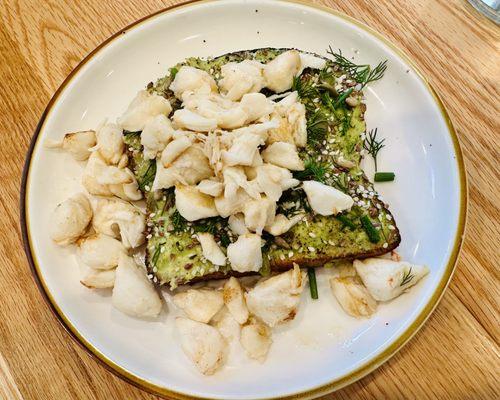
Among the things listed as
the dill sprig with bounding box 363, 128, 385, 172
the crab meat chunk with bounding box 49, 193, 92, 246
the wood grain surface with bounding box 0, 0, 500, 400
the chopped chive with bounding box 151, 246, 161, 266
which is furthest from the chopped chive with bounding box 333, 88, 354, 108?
the crab meat chunk with bounding box 49, 193, 92, 246

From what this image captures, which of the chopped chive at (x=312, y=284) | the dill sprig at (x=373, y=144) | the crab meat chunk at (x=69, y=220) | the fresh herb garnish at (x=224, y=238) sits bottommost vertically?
the crab meat chunk at (x=69, y=220)

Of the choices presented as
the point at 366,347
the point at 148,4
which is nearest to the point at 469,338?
the point at 366,347

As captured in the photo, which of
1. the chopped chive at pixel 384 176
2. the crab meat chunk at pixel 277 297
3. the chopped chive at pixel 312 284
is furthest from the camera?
the chopped chive at pixel 384 176

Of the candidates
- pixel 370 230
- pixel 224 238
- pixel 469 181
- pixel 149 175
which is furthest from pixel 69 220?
pixel 469 181

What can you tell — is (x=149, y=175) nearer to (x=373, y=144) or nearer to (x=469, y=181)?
(x=373, y=144)

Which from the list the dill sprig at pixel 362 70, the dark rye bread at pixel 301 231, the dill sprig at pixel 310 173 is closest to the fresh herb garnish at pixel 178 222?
the dark rye bread at pixel 301 231

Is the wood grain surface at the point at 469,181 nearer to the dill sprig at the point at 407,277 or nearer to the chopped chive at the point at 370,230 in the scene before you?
the dill sprig at the point at 407,277

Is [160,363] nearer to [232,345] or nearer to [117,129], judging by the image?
[232,345]
